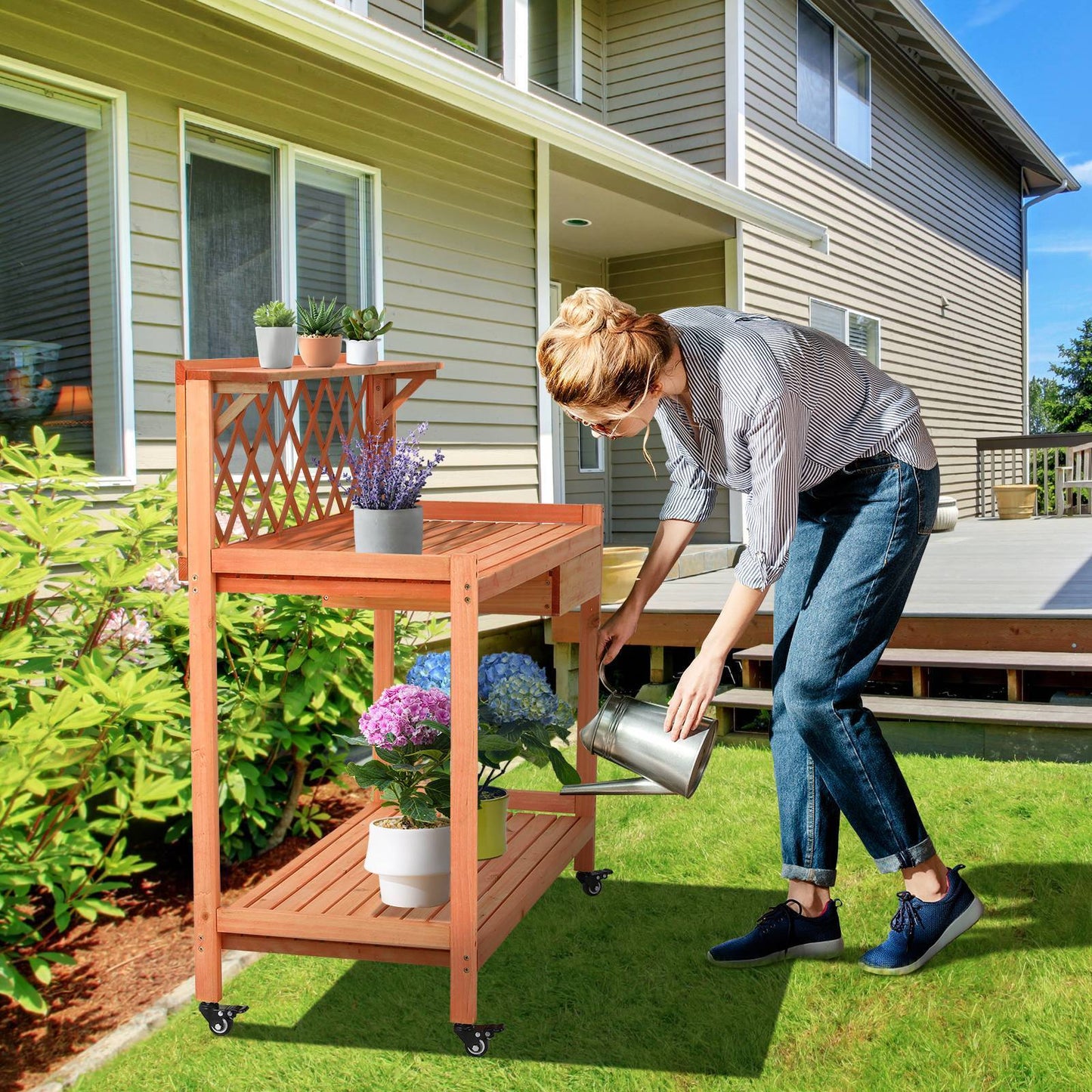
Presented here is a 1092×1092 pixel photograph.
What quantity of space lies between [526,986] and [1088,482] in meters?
12.1

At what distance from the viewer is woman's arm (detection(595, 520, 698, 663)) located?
2.57 m

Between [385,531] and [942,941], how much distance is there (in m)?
1.53

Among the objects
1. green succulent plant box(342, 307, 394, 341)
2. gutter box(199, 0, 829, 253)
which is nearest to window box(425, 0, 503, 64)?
gutter box(199, 0, 829, 253)

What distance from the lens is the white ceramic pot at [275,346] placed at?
226cm

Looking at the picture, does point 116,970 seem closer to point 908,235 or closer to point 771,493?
point 771,493

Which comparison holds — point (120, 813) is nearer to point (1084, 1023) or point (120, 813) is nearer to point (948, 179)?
Answer: point (1084, 1023)

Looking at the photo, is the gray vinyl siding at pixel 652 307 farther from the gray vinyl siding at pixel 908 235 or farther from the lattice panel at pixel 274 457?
the lattice panel at pixel 274 457

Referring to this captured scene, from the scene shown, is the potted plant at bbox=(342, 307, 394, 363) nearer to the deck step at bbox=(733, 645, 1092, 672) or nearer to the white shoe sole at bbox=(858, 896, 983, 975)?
the white shoe sole at bbox=(858, 896, 983, 975)

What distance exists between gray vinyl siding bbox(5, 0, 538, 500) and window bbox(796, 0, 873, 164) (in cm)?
451

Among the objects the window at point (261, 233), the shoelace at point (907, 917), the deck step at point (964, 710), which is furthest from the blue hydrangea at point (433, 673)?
the window at point (261, 233)

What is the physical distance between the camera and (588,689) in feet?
9.31

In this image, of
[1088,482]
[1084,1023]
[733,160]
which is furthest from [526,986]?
[1088,482]

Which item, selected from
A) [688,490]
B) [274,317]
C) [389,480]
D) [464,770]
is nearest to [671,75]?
[688,490]

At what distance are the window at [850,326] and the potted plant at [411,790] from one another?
8372mm
